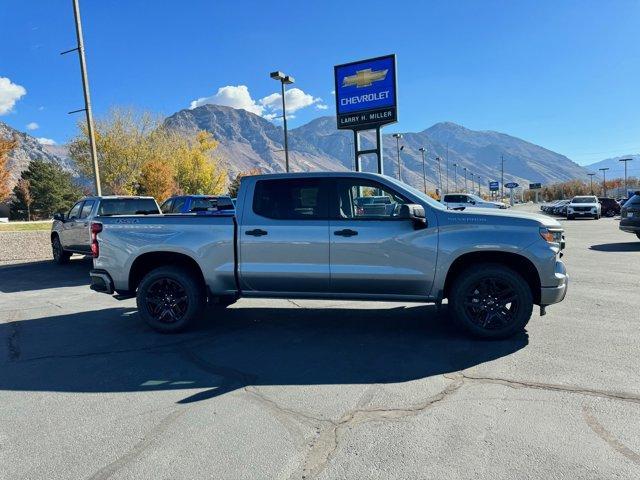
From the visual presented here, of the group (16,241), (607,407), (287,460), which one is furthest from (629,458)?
(16,241)

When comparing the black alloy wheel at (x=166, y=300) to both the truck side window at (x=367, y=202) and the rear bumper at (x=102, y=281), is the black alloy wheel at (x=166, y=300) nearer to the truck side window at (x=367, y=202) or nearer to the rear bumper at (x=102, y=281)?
the rear bumper at (x=102, y=281)

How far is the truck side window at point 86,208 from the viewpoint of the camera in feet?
37.4

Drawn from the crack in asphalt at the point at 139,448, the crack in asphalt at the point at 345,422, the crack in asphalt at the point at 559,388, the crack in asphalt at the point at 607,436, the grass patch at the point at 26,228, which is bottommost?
the crack in asphalt at the point at 607,436

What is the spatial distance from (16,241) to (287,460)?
57.5ft

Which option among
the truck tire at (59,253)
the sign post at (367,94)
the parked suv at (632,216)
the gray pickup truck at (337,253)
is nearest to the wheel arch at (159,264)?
the gray pickup truck at (337,253)

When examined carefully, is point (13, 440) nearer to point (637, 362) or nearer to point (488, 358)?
point (488, 358)

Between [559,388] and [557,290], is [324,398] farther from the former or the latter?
[557,290]

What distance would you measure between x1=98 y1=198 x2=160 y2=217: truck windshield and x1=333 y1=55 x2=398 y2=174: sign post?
484 inches

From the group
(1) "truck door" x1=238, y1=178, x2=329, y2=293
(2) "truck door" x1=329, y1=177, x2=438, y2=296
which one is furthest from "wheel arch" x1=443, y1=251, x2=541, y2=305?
(1) "truck door" x1=238, y1=178, x2=329, y2=293

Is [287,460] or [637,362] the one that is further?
[637,362]

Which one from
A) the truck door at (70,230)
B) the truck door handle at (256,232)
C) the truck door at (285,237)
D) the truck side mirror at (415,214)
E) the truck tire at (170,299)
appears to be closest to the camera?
the truck side mirror at (415,214)

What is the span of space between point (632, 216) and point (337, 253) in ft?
Answer: 41.7

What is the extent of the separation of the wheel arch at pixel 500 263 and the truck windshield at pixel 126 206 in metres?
8.65

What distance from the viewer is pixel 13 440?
328 centimetres
